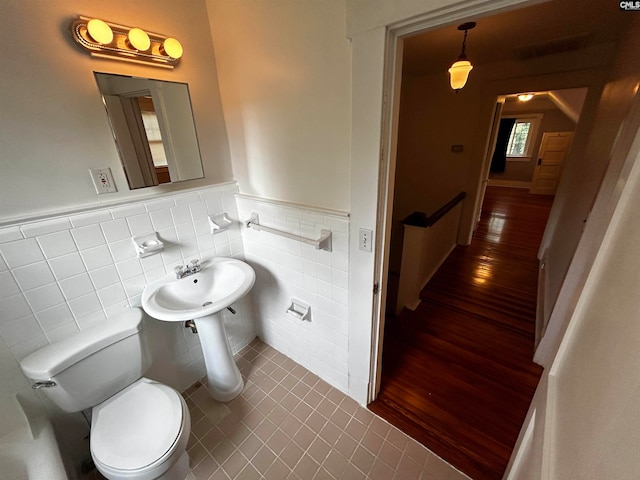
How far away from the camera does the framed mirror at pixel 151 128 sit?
1.20 m

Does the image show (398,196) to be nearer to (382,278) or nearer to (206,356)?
(382,278)

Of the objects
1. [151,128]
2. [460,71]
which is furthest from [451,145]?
[151,128]

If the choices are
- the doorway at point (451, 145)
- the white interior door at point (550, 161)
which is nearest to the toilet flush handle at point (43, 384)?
the doorway at point (451, 145)

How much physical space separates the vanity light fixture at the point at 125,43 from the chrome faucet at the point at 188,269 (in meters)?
1.07

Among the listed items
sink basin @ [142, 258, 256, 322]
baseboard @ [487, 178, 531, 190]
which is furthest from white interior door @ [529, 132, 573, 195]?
sink basin @ [142, 258, 256, 322]

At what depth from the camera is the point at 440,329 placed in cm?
220

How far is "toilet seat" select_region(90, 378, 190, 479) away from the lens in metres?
1.00

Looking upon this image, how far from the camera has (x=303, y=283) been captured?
160 cm

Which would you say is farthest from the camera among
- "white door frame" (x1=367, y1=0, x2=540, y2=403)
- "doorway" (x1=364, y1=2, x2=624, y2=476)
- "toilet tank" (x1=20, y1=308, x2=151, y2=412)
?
"doorway" (x1=364, y1=2, x2=624, y2=476)

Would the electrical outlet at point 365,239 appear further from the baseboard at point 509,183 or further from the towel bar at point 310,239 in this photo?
the baseboard at point 509,183

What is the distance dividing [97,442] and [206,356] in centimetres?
60

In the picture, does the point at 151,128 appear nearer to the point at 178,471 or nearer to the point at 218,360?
the point at 218,360

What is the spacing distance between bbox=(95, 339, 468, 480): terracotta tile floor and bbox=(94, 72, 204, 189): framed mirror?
149cm

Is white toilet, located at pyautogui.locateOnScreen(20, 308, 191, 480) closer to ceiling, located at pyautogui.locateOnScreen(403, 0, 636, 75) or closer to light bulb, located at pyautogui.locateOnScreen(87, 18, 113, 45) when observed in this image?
light bulb, located at pyautogui.locateOnScreen(87, 18, 113, 45)
